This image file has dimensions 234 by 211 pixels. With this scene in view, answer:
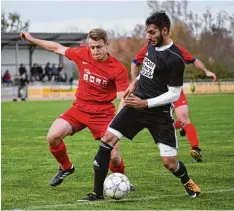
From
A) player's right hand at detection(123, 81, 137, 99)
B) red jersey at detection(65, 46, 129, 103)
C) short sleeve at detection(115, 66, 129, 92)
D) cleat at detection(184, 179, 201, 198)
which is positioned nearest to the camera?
player's right hand at detection(123, 81, 137, 99)

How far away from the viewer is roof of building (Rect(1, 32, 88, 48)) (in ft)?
189

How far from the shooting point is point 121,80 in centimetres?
880

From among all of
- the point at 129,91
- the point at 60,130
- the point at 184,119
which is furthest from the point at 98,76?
the point at 184,119

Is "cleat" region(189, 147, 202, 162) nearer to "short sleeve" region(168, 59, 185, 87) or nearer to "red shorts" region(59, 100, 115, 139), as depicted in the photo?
"red shorts" region(59, 100, 115, 139)

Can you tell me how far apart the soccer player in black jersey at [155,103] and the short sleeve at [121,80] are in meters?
0.45

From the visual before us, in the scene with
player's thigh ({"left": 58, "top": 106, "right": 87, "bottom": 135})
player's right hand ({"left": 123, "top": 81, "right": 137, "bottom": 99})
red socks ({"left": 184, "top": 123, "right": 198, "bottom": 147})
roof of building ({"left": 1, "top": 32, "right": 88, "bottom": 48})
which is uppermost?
player's right hand ({"left": 123, "top": 81, "right": 137, "bottom": 99})

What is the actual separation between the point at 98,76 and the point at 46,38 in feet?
162

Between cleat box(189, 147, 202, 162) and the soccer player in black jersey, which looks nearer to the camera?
the soccer player in black jersey

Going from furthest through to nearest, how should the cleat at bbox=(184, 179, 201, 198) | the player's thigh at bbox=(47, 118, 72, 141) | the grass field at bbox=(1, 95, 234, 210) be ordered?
the player's thigh at bbox=(47, 118, 72, 141), the cleat at bbox=(184, 179, 201, 198), the grass field at bbox=(1, 95, 234, 210)

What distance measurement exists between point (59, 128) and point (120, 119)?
3.79ft

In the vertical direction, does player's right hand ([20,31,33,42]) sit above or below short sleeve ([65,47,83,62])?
above

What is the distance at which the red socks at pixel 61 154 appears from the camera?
9195 mm

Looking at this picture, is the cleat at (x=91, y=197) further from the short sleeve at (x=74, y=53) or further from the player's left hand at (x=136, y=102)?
the short sleeve at (x=74, y=53)

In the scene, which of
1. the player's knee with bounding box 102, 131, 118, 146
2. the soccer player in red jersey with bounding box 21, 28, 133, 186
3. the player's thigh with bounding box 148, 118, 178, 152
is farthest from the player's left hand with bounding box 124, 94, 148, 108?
the soccer player in red jersey with bounding box 21, 28, 133, 186
